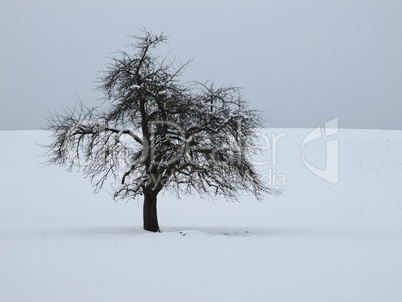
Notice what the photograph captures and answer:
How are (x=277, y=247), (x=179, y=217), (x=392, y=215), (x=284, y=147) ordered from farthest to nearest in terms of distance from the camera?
(x=284, y=147), (x=392, y=215), (x=179, y=217), (x=277, y=247)

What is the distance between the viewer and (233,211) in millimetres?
32781

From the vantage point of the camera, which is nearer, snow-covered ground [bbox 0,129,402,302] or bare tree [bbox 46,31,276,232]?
snow-covered ground [bbox 0,129,402,302]

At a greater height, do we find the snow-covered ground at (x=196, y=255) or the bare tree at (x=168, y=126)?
the bare tree at (x=168, y=126)

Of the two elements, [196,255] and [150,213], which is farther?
[150,213]

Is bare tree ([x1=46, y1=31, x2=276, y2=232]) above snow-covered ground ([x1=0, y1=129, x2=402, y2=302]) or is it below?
above

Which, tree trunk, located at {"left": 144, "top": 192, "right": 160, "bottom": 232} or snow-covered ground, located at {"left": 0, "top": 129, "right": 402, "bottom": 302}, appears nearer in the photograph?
snow-covered ground, located at {"left": 0, "top": 129, "right": 402, "bottom": 302}

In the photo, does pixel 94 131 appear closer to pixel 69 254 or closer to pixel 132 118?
pixel 132 118

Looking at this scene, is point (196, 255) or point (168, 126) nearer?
point (196, 255)

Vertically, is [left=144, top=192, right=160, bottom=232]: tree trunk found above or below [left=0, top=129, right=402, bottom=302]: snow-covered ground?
above

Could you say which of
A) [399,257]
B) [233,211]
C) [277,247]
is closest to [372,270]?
[399,257]

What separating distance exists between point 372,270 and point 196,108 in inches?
354

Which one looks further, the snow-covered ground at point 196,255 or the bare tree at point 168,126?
the bare tree at point 168,126

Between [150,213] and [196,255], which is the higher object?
[150,213]

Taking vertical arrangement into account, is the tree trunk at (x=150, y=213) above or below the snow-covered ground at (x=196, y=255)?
above
